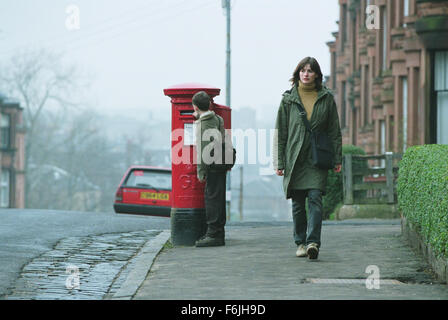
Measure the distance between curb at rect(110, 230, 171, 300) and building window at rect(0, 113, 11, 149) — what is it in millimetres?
50138

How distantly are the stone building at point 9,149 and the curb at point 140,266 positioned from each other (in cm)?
5035

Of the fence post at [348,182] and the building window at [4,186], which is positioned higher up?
the fence post at [348,182]

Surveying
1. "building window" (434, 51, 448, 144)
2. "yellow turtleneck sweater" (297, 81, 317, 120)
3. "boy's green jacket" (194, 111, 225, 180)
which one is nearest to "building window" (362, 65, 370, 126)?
"building window" (434, 51, 448, 144)

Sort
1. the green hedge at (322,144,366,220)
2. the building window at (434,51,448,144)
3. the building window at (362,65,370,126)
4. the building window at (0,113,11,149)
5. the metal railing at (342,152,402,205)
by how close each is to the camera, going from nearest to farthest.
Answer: the metal railing at (342,152,402,205)
the building window at (434,51,448,144)
the green hedge at (322,144,366,220)
the building window at (362,65,370,126)
the building window at (0,113,11,149)

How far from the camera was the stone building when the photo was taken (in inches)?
2456

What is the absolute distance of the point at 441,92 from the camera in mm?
23547

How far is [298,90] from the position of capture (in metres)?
10.5

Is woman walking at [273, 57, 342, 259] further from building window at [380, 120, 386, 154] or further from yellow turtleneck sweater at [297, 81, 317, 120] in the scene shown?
building window at [380, 120, 386, 154]

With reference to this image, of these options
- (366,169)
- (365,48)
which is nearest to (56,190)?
(365,48)

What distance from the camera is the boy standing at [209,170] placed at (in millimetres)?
11438

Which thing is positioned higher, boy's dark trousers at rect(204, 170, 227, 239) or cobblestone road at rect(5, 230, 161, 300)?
boy's dark trousers at rect(204, 170, 227, 239)

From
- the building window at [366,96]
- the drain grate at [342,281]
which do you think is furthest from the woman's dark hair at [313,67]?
the building window at [366,96]

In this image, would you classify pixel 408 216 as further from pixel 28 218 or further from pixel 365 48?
pixel 365 48

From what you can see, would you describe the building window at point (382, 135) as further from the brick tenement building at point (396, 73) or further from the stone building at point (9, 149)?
the stone building at point (9, 149)
